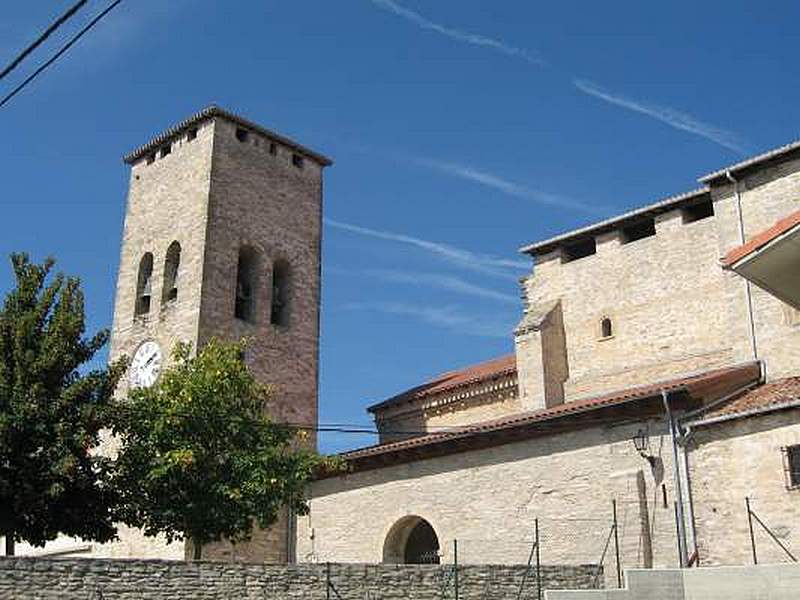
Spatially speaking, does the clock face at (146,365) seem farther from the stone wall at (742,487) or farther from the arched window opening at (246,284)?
the stone wall at (742,487)

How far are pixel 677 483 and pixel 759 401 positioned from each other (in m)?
2.05

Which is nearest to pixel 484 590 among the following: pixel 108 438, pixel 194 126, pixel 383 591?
pixel 383 591

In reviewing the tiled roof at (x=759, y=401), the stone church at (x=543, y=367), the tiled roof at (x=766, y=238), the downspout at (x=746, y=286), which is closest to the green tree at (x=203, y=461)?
the stone church at (x=543, y=367)

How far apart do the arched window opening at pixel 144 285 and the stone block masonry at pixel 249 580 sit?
52.2ft

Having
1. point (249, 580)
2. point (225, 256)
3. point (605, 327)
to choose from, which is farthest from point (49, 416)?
point (605, 327)

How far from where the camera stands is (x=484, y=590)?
16719 millimetres

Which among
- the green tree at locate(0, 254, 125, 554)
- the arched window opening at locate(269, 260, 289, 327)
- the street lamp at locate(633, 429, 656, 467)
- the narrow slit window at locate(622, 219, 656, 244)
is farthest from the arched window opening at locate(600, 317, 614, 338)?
the green tree at locate(0, 254, 125, 554)

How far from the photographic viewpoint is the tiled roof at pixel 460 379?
27.0m

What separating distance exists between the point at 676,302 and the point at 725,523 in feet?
24.6

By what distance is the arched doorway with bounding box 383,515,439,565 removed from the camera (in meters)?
22.5

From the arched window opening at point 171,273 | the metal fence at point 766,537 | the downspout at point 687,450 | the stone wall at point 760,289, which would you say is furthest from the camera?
the arched window opening at point 171,273

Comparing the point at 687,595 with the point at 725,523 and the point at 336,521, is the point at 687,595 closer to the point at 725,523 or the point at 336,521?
the point at 725,523

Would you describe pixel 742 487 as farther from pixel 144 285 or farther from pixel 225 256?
pixel 144 285

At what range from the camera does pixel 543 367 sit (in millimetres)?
24906
